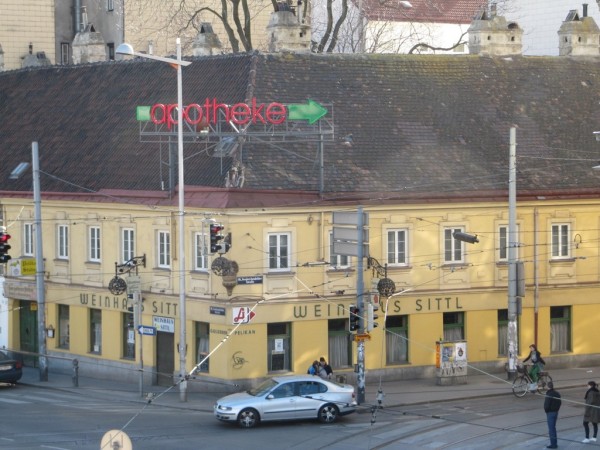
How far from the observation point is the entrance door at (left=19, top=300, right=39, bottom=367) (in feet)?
184

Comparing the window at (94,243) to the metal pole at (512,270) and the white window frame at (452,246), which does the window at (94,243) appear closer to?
Result: the white window frame at (452,246)

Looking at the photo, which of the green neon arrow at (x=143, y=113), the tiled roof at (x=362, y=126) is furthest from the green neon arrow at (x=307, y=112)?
the green neon arrow at (x=143, y=113)

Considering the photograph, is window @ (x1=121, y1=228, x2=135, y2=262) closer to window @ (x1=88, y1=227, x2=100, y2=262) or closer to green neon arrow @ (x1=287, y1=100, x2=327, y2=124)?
window @ (x1=88, y1=227, x2=100, y2=262)

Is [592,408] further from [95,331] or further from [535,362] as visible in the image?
[95,331]

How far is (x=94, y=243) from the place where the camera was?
53.1 m

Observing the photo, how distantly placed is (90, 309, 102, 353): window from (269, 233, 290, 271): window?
7890 mm

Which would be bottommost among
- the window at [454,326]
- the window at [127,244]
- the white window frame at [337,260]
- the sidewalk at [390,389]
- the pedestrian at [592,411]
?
the sidewalk at [390,389]

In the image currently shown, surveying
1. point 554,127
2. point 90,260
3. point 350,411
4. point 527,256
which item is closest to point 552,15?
point 554,127

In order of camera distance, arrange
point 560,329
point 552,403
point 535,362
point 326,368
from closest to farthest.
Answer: point 552,403, point 326,368, point 535,362, point 560,329

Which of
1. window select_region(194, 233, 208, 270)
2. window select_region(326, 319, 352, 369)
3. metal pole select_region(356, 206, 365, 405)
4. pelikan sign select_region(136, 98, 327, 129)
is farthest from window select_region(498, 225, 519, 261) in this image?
window select_region(194, 233, 208, 270)

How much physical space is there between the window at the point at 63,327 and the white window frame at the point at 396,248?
12.0 meters

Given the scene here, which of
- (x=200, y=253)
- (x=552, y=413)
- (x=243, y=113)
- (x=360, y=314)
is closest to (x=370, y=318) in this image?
(x=360, y=314)

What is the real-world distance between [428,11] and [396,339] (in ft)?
133

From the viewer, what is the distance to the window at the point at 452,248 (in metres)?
51.0
